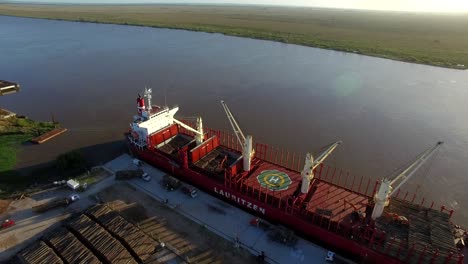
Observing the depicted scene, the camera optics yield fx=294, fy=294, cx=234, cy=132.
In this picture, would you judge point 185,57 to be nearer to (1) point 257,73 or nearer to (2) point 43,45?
(1) point 257,73

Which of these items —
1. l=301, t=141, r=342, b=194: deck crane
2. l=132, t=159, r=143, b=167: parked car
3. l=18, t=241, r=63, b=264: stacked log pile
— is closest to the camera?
l=18, t=241, r=63, b=264: stacked log pile

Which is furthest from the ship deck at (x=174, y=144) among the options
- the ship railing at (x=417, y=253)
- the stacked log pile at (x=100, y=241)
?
the ship railing at (x=417, y=253)

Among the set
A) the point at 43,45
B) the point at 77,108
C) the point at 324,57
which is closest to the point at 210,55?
the point at 324,57

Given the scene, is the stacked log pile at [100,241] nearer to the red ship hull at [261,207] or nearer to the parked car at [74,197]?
the parked car at [74,197]

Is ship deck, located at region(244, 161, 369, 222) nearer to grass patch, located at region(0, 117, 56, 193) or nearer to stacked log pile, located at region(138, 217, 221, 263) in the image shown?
stacked log pile, located at region(138, 217, 221, 263)

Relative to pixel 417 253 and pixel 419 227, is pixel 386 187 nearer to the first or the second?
pixel 419 227

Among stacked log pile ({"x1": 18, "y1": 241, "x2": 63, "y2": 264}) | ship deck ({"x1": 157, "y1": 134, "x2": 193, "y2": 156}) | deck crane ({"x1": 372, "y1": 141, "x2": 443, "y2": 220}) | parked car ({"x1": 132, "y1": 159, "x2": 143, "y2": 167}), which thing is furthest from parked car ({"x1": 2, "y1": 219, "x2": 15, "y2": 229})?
deck crane ({"x1": 372, "y1": 141, "x2": 443, "y2": 220})
